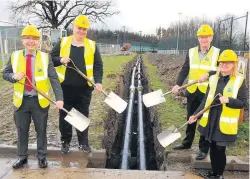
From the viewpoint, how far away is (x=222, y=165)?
4.57 metres

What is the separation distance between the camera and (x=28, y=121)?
4836mm

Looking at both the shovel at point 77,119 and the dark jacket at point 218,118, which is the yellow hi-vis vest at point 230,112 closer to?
the dark jacket at point 218,118

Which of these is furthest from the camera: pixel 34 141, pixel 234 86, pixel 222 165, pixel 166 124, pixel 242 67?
pixel 166 124

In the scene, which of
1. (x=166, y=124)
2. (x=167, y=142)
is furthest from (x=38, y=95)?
(x=166, y=124)

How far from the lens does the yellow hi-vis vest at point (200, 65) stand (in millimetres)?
5164

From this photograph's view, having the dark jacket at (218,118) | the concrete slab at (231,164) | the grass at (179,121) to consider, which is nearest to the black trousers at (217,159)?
the dark jacket at (218,118)

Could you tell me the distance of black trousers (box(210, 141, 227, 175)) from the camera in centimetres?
451

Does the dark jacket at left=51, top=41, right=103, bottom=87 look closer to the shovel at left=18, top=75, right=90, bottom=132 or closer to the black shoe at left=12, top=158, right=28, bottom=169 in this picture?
the shovel at left=18, top=75, right=90, bottom=132

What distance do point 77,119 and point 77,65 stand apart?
0.87 m

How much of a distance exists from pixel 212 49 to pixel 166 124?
2.75 meters

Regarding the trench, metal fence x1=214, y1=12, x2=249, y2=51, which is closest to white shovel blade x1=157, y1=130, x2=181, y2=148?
the trench

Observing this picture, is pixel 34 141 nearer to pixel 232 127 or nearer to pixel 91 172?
pixel 91 172

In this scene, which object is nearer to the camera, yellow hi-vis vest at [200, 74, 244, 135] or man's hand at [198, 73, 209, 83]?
yellow hi-vis vest at [200, 74, 244, 135]

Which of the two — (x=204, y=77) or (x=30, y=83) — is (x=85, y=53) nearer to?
(x=30, y=83)
